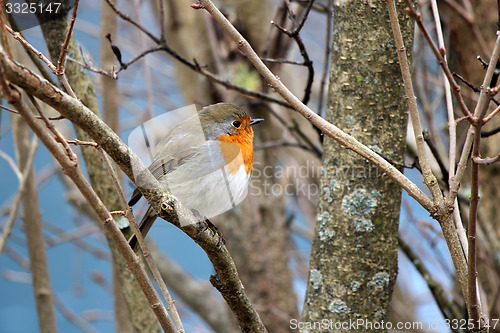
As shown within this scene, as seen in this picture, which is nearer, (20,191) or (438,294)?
(438,294)

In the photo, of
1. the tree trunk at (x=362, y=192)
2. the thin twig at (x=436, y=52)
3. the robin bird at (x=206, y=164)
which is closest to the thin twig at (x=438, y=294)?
the tree trunk at (x=362, y=192)

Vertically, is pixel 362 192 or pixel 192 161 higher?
pixel 192 161

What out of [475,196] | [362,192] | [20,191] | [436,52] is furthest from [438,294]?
[20,191]

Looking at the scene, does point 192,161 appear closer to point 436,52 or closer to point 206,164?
point 206,164

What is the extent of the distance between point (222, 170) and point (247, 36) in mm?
2440

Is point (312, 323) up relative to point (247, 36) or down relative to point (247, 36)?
down

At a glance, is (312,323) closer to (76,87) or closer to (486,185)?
(76,87)

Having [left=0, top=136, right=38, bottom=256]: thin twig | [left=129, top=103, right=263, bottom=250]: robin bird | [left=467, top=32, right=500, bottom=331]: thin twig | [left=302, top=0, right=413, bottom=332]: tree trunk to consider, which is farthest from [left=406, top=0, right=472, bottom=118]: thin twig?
[left=0, top=136, right=38, bottom=256]: thin twig

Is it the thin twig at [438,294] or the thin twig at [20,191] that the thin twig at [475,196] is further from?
the thin twig at [20,191]

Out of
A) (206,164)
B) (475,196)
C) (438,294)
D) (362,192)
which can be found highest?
(206,164)

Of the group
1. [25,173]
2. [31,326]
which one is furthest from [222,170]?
[31,326]

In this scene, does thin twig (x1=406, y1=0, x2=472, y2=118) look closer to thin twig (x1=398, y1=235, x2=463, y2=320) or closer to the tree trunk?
the tree trunk

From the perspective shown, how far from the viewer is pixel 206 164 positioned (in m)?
2.25

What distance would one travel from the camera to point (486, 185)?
3672 millimetres
